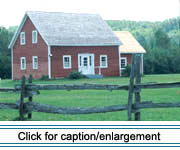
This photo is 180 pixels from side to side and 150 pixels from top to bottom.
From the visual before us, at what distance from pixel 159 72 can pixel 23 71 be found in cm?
1848

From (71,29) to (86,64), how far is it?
393cm

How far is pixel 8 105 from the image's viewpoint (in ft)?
47.2

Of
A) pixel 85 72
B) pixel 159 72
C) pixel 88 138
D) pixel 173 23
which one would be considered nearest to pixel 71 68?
pixel 85 72

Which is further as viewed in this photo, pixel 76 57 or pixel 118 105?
pixel 76 57

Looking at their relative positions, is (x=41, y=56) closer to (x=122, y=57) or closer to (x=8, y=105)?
(x=122, y=57)

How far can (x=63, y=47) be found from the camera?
4778cm

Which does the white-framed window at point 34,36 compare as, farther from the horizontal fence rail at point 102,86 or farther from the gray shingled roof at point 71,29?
the horizontal fence rail at point 102,86

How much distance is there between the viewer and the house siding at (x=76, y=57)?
47156 mm

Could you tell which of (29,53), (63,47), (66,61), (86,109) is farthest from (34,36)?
(86,109)

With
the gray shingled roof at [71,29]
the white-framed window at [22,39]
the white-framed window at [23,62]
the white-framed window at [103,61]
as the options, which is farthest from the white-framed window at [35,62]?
the white-framed window at [103,61]

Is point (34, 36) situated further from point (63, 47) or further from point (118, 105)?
point (118, 105)

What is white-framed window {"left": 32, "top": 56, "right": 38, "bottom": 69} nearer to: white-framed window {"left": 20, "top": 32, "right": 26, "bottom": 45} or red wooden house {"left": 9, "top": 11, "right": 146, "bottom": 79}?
red wooden house {"left": 9, "top": 11, "right": 146, "bottom": 79}

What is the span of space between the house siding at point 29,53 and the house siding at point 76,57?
2.71ft

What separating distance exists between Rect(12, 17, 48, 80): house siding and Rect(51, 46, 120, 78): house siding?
32.5 inches
